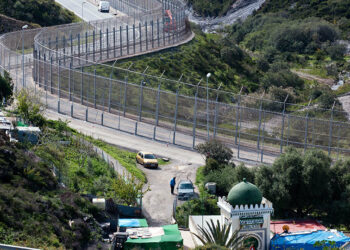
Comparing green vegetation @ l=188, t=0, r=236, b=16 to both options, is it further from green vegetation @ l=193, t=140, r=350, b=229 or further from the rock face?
green vegetation @ l=193, t=140, r=350, b=229

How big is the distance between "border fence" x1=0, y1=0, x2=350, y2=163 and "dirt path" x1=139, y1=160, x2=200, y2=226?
185 inches

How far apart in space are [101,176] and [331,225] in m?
13.2

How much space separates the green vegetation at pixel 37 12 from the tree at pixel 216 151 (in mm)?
50565

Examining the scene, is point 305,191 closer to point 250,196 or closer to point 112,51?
point 250,196

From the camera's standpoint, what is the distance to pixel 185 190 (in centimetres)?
4538

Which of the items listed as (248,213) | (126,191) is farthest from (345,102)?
(248,213)

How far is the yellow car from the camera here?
5031cm

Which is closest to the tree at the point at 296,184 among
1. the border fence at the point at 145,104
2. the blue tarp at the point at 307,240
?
the blue tarp at the point at 307,240

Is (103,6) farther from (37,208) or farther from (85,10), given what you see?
(37,208)

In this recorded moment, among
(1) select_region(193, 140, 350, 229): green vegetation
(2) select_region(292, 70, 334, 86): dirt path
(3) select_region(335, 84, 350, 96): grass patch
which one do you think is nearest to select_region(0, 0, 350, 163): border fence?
(1) select_region(193, 140, 350, 229): green vegetation

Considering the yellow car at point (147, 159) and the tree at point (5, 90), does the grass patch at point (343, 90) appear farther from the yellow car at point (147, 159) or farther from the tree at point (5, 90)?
the tree at point (5, 90)

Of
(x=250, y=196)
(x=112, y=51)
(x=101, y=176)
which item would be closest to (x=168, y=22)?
(x=112, y=51)

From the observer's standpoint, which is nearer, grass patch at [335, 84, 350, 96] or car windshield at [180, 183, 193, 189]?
car windshield at [180, 183, 193, 189]

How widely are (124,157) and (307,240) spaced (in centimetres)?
1722
